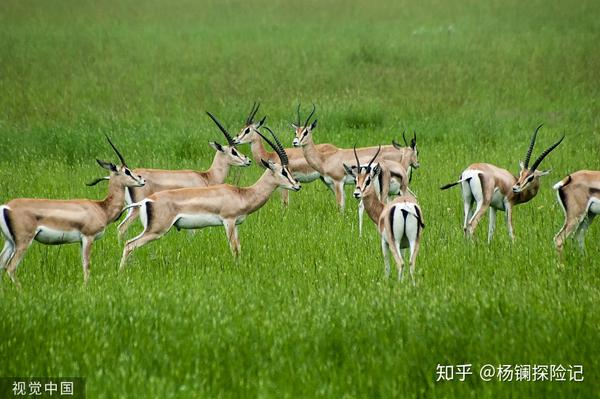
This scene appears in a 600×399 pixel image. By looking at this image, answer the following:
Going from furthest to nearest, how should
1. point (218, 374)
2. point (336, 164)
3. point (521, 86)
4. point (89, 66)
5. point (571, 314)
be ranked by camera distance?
point (89, 66) < point (521, 86) < point (336, 164) < point (571, 314) < point (218, 374)

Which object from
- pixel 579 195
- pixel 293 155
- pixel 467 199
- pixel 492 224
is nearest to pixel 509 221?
pixel 492 224

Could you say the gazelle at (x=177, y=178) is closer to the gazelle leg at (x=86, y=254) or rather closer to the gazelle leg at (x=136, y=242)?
the gazelle leg at (x=136, y=242)

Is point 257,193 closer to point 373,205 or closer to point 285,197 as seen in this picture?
point 373,205

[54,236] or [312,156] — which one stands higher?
[312,156]

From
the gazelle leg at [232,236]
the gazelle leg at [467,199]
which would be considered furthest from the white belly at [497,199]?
the gazelle leg at [232,236]

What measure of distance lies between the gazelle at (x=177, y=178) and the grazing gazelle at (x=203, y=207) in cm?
114

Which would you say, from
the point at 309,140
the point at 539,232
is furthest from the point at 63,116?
the point at 539,232

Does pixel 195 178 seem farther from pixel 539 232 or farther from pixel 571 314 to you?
pixel 571 314

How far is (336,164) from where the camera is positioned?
14.5m

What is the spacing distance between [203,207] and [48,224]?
6.35 ft

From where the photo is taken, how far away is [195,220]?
420 inches

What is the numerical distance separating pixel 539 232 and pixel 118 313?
5.85 m

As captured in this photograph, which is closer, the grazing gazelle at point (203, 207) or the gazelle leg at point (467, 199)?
the grazing gazelle at point (203, 207)

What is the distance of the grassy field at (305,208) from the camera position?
7.12 m
